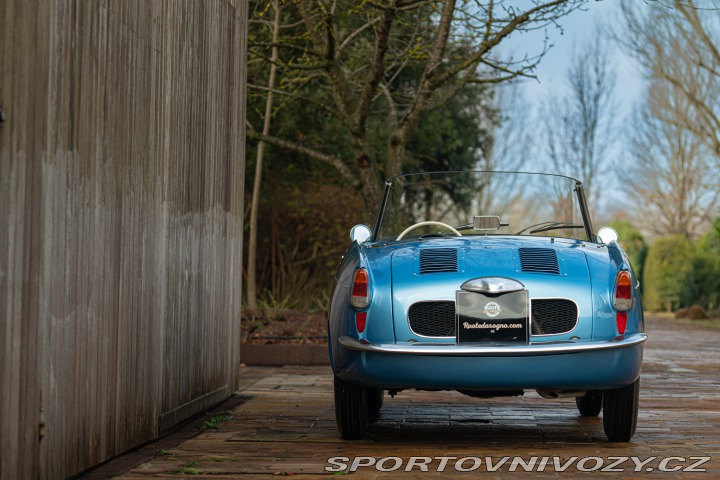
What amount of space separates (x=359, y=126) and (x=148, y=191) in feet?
25.3

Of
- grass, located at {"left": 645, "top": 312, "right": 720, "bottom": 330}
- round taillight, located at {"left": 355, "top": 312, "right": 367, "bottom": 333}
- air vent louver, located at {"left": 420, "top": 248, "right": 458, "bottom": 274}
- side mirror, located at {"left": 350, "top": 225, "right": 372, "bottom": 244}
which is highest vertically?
side mirror, located at {"left": 350, "top": 225, "right": 372, "bottom": 244}

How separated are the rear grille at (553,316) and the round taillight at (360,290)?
0.89m

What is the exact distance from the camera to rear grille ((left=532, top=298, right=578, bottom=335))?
5.98 metres

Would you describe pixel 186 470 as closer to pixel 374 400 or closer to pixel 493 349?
pixel 493 349

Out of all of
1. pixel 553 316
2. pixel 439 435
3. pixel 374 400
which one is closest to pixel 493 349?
pixel 553 316

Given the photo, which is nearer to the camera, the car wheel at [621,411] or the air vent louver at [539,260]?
the air vent louver at [539,260]

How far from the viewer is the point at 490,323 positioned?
5.95 metres

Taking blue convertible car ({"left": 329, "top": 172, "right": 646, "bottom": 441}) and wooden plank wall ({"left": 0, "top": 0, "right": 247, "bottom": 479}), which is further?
blue convertible car ({"left": 329, "top": 172, "right": 646, "bottom": 441})

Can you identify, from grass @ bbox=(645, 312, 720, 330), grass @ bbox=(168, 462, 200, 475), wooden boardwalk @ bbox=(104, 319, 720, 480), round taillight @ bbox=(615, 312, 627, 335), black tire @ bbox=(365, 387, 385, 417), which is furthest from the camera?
grass @ bbox=(645, 312, 720, 330)

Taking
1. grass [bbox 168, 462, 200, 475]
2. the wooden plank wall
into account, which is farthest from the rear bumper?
the wooden plank wall

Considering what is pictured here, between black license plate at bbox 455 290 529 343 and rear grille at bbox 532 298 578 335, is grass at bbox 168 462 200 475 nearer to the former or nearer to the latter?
black license plate at bbox 455 290 529 343

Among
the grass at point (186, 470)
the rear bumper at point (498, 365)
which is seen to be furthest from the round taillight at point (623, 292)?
the grass at point (186, 470)

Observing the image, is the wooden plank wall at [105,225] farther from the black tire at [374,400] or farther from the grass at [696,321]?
the grass at [696,321]

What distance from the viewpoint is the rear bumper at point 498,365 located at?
19.4ft
